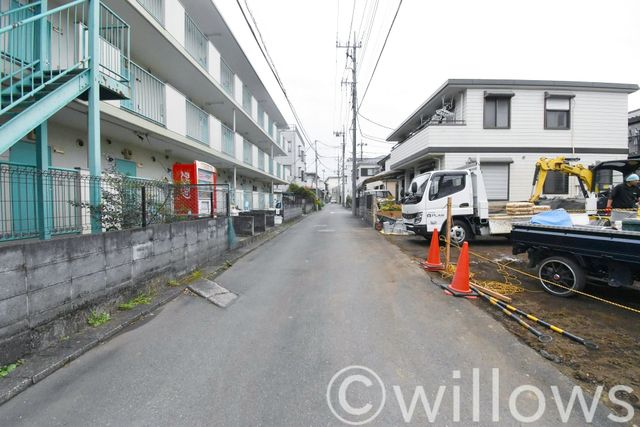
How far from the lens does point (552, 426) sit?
89.1 inches

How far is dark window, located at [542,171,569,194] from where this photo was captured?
1436 centimetres

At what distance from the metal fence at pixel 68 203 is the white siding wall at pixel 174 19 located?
5.59m

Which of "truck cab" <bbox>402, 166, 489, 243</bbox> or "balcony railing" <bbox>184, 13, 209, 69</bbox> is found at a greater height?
"balcony railing" <bbox>184, 13, 209, 69</bbox>

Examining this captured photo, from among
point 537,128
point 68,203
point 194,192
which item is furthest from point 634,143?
point 68,203

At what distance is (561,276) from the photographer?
5.09 meters

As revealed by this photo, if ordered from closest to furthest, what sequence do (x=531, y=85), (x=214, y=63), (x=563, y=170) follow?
(x=563, y=170) < (x=214, y=63) < (x=531, y=85)

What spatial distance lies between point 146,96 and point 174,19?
265 centimetres

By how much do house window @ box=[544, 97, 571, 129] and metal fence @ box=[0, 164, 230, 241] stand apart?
16.3 metres

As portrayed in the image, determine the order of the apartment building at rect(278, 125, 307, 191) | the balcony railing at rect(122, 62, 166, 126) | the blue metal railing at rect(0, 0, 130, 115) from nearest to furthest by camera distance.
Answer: the blue metal railing at rect(0, 0, 130, 115)
the balcony railing at rect(122, 62, 166, 126)
the apartment building at rect(278, 125, 307, 191)

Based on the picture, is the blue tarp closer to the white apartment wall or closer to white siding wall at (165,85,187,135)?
the white apartment wall

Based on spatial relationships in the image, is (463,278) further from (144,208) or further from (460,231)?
(144,208)

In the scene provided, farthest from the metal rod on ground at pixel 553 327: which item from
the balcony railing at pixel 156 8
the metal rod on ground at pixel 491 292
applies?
the balcony railing at pixel 156 8
